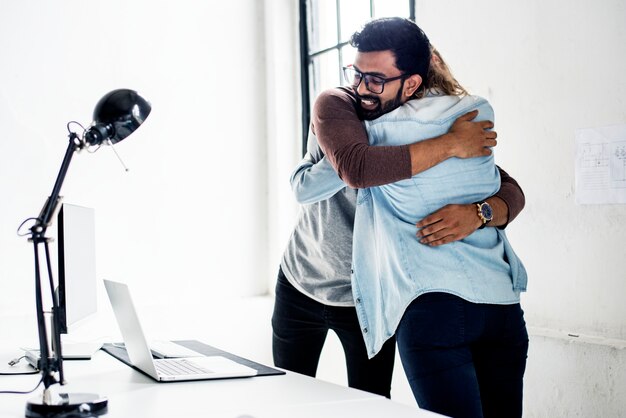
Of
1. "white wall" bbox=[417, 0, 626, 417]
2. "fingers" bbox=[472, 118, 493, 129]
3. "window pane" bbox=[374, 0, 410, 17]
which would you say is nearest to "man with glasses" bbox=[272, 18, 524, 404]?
"fingers" bbox=[472, 118, 493, 129]

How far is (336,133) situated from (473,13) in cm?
137

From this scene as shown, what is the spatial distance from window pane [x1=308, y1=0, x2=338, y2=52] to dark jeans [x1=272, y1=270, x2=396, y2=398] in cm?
208

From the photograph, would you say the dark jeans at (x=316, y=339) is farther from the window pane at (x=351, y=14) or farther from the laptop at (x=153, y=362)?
the window pane at (x=351, y=14)

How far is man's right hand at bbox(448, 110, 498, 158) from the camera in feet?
5.02

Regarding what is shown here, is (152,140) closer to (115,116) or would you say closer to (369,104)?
(369,104)

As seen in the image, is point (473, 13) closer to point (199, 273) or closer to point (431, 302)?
point (431, 302)

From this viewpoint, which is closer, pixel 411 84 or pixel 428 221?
pixel 428 221

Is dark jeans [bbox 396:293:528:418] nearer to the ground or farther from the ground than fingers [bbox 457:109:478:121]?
nearer to the ground

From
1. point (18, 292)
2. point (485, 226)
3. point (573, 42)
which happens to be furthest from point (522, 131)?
point (18, 292)

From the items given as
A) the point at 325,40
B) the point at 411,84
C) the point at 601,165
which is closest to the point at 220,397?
the point at 411,84

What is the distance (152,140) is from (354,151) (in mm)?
2347

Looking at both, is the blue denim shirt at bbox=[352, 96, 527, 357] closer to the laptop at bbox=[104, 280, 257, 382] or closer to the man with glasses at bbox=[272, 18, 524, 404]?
the man with glasses at bbox=[272, 18, 524, 404]

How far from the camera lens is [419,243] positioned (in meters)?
1.52

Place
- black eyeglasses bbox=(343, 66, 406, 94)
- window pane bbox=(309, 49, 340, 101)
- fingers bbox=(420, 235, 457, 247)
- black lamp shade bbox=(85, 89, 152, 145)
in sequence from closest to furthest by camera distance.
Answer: black lamp shade bbox=(85, 89, 152, 145), fingers bbox=(420, 235, 457, 247), black eyeglasses bbox=(343, 66, 406, 94), window pane bbox=(309, 49, 340, 101)
